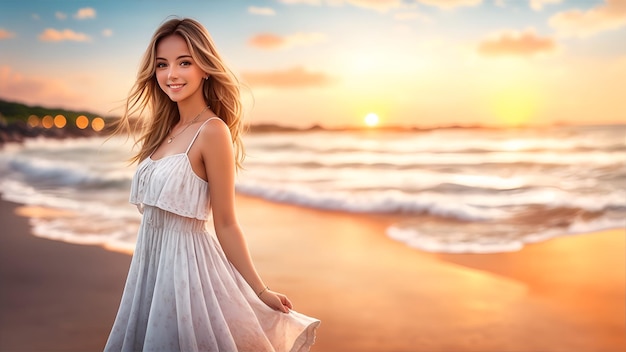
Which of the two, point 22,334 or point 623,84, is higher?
point 623,84

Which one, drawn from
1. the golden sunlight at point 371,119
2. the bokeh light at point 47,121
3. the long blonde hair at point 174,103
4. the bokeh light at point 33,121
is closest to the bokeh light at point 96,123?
the bokeh light at point 47,121

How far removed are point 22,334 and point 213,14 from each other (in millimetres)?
10309

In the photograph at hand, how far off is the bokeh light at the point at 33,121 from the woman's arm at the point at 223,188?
13.0 meters

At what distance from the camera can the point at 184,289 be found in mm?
1983

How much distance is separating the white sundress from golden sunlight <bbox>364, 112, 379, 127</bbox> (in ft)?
47.4

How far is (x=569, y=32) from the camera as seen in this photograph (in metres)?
13.0

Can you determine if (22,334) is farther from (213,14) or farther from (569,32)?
(569,32)

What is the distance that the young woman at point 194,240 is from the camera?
199cm

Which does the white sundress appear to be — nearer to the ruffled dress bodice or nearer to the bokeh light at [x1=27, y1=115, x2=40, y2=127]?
the ruffled dress bodice

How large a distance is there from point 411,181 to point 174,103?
8224 millimetres

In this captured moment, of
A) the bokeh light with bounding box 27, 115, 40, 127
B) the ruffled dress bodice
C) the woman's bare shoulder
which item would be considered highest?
the bokeh light with bounding box 27, 115, 40, 127

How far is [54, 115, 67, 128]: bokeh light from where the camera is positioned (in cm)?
1410

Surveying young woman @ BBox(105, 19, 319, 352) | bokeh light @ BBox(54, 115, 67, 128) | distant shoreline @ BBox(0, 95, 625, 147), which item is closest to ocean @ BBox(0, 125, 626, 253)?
distant shoreline @ BBox(0, 95, 625, 147)

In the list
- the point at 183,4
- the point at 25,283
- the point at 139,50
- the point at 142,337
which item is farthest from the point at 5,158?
the point at 142,337
